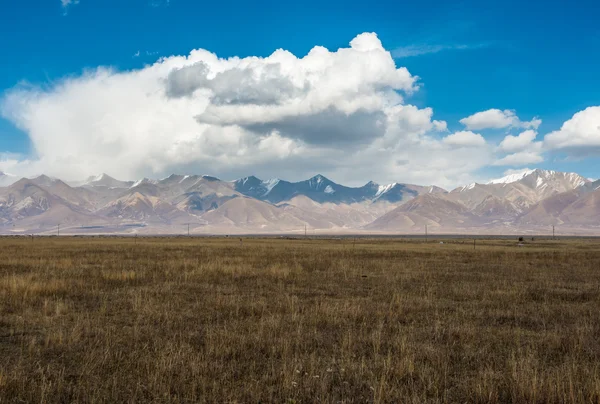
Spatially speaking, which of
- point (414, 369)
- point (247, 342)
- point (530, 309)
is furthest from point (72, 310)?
point (530, 309)

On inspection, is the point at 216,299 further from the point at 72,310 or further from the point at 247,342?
the point at 247,342

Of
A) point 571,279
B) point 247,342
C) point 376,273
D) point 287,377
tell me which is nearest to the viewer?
point 287,377

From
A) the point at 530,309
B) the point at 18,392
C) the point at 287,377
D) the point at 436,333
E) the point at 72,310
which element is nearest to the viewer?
the point at 18,392

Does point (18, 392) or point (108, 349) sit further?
point (108, 349)

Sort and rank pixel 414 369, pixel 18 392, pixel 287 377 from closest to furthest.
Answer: pixel 18 392
pixel 287 377
pixel 414 369

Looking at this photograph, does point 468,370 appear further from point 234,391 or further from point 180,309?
point 180,309

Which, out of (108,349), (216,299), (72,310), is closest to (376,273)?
(216,299)

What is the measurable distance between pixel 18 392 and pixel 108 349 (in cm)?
223

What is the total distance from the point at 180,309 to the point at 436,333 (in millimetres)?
7974

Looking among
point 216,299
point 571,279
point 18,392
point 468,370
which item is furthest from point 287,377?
point 571,279

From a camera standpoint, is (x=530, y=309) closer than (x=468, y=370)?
No

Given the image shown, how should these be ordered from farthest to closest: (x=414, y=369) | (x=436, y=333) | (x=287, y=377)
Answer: (x=436, y=333), (x=414, y=369), (x=287, y=377)

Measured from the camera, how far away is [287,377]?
8.05 meters

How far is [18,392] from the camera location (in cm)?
750
